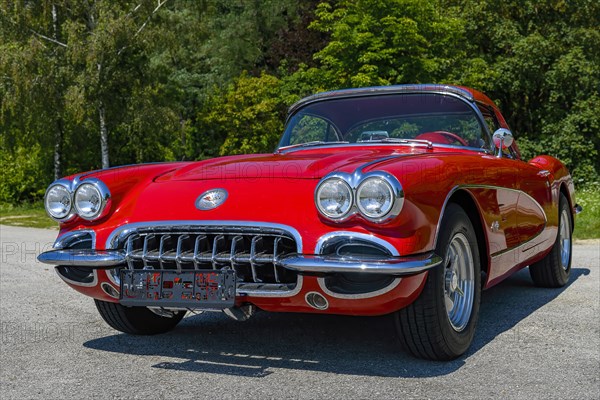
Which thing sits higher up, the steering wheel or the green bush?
the steering wheel

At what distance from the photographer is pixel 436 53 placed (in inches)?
1094

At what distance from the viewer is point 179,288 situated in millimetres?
3521

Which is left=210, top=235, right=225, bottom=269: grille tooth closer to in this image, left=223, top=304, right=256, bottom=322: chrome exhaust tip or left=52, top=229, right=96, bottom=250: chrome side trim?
left=223, top=304, right=256, bottom=322: chrome exhaust tip

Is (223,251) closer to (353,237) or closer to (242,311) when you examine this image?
(242,311)

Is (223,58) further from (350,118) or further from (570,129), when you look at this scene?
(350,118)

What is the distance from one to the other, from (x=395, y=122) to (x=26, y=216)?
19.0 metres

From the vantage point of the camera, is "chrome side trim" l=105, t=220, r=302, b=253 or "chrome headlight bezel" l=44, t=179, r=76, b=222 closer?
"chrome side trim" l=105, t=220, r=302, b=253

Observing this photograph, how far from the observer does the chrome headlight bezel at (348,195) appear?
338 cm

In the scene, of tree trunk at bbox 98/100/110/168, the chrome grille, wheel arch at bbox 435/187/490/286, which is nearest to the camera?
the chrome grille

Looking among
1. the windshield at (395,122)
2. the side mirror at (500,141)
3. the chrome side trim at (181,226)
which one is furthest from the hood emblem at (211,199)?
the side mirror at (500,141)

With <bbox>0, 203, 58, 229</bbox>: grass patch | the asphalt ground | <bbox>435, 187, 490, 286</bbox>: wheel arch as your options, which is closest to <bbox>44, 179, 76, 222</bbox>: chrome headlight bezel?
the asphalt ground

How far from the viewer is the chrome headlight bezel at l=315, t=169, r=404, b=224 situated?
131 inches

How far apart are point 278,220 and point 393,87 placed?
6.79 ft

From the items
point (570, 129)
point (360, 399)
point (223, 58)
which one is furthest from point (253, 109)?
point (360, 399)
